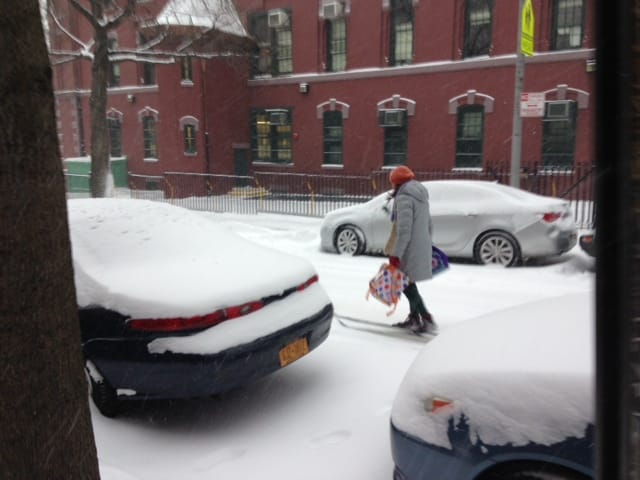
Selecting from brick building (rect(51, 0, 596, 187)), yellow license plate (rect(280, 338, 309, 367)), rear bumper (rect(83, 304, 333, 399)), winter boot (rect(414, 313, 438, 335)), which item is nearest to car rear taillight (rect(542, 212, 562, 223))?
winter boot (rect(414, 313, 438, 335))

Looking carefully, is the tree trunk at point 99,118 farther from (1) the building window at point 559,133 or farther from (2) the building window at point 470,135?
(1) the building window at point 559,133

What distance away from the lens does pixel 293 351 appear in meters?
4.09

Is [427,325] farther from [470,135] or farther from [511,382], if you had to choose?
[470,135]

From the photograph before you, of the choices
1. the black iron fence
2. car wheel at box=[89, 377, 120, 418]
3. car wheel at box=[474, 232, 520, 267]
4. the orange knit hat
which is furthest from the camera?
the black iron fence

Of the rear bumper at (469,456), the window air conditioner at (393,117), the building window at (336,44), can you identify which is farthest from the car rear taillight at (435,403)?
the building window at (336,44)

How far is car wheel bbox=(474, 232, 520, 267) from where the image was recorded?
336 inches

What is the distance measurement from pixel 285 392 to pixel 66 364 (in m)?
2.39

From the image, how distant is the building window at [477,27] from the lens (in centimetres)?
1784

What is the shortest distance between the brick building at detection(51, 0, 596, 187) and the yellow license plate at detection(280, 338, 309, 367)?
14127 millimetres

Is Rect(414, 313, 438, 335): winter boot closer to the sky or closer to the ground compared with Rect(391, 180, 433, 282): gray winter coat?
closer to the ground

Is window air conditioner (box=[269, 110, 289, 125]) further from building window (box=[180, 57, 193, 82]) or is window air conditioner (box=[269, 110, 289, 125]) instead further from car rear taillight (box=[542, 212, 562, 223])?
car rear taillight (box=[542, 212, 562, 223])

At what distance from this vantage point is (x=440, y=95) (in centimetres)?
1873

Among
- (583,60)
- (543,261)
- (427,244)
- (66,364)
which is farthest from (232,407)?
(583,60)

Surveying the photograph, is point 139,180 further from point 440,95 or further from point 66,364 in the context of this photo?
point 66,364
